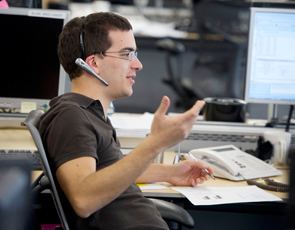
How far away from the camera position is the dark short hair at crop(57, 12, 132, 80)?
1.14m

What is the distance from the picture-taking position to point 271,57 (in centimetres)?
182

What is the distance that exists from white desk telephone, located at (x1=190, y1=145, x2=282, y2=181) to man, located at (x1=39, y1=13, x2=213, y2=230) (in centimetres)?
18

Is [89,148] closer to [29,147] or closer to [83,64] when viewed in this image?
[83,64]

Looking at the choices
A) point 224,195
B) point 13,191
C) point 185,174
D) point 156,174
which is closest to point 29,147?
point 156,174

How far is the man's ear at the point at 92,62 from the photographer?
115cm

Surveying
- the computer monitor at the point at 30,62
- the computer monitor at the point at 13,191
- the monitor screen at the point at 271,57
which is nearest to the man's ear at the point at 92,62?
the computer monitor at the point at 30,62

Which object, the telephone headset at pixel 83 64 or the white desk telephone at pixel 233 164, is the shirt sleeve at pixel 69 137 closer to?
the telephone headset at pixel 83 64

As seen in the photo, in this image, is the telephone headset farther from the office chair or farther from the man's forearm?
A: the man's forearm

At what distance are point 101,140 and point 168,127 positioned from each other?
24 centimetres

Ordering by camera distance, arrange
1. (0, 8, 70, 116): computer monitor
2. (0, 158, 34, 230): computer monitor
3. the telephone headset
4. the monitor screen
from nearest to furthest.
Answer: (0, 158, 34, 230): computer monitor, the telephone headset, (0, 8, 70, 116): computer monitor, the monitor screen

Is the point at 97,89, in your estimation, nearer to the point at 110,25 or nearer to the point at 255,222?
the point at 110,25

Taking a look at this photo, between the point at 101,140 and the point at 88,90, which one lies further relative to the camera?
the point at 88,90

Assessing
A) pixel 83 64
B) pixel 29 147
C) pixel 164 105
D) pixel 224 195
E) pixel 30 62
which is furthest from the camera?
pixel 30 62

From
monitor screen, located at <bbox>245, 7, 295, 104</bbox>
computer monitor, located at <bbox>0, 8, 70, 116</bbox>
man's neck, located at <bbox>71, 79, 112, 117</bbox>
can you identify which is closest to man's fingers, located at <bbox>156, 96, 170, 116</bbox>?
man's neck, located at <bbox>71, 79, 112, 117</bbox>
